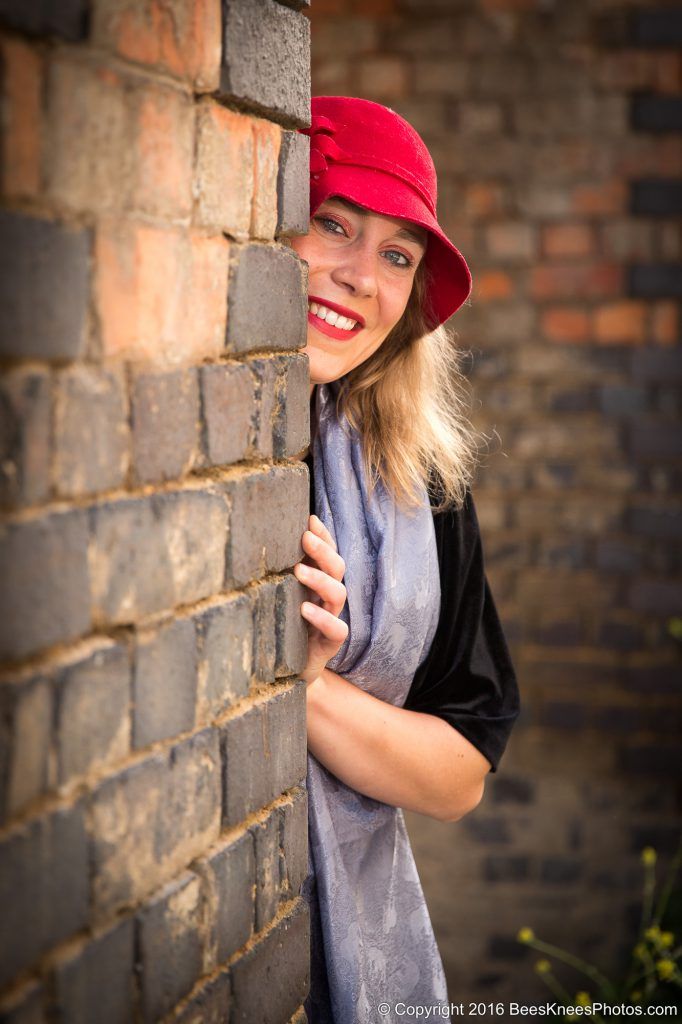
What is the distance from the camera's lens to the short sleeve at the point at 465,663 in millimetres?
1847

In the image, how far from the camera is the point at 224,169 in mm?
1047

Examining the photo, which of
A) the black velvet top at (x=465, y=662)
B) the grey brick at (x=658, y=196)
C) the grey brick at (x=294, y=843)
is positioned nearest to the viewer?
the grey brick at (x=294, y=843)

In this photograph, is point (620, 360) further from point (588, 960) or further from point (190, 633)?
point (190, 633)

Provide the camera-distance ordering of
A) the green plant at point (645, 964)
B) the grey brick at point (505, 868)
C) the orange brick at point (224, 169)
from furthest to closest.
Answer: the grey brick at point (505, 868) → the green plant at point (645, 964) → the orange brick at point (224, 169)

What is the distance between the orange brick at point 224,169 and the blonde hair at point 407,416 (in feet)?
2.54

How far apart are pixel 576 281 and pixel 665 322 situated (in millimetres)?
337

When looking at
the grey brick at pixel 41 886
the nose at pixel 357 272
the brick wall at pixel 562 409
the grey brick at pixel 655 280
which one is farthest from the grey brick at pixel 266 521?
the grey brick at pixel 655 280

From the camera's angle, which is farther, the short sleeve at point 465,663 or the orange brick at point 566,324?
the orange brick at point 566,324

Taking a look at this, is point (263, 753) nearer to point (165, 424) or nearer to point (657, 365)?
point (165, 424)

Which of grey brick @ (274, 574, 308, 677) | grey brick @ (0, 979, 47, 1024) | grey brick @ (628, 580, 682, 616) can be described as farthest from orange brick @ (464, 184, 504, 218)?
grey brick @ (0, 979, 47, 1024)

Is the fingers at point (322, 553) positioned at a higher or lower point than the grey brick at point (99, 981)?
higher

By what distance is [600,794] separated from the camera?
394cm

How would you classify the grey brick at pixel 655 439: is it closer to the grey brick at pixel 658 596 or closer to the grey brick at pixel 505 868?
the grey brick at pixel 658 596

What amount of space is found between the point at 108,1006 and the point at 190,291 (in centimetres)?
62
